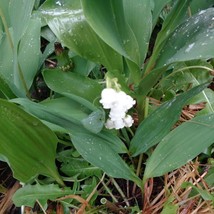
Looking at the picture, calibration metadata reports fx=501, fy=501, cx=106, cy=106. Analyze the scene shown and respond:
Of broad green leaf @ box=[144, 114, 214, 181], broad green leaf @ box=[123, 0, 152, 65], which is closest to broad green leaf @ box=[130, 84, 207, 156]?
broad green leaf @ box=[144, 114, 214, 181]

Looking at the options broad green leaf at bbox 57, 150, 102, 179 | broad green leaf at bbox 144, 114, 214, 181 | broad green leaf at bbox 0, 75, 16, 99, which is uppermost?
broad green leaf at bbox 0, 75, 16, 99

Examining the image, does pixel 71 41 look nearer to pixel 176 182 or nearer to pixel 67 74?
pixel 67 74

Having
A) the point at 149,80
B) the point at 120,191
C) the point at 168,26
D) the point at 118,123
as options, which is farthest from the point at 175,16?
the point at 120,191

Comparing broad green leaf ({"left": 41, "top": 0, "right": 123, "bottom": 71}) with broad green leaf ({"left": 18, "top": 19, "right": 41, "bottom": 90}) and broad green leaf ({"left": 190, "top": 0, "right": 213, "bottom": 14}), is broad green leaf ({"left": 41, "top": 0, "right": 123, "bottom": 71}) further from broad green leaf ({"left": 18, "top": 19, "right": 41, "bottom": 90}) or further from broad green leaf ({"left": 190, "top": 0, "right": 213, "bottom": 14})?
broad green leaf ({"left": 190, "top": 0, "right": 213, "bottom": 14})

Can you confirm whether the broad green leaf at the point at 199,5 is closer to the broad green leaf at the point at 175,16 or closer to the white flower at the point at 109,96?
the broad green leaf at the point at 175,16

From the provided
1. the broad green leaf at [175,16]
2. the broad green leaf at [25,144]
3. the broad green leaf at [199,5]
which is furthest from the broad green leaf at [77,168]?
the broad green leaf at [199,5]
